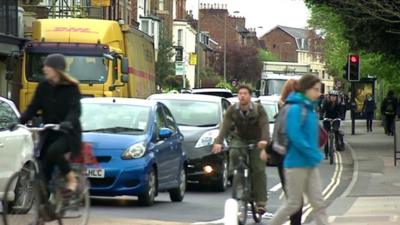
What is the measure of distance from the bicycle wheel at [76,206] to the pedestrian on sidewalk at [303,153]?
6.56 feet

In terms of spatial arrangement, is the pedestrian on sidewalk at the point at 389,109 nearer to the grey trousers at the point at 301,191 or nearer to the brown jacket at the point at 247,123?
the brown jacket at the point at 247,123

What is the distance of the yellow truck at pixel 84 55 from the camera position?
24.6m

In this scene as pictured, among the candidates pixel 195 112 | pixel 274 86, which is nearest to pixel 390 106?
pixel 274 86

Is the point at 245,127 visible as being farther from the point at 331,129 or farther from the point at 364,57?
the point at 364,57

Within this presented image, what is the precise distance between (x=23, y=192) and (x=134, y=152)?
4.30 m

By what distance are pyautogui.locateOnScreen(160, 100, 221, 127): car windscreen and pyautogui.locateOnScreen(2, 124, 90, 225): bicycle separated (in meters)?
8.19

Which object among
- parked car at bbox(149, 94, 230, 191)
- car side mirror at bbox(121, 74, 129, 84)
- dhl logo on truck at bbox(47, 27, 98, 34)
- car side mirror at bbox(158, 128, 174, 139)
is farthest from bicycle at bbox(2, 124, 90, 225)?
dhl logo on truck at bbox(47, 27, 98, 34)

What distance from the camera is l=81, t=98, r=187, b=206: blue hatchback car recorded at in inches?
537

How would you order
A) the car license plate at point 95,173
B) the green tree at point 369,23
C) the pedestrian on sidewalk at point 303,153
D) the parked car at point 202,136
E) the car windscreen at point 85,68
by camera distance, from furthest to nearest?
the green tree at point 369,23, the car windscreen at point 85,68, the parked car at point 202,136, the car license plate at point 95,173, the pedestrian on sidewalk at point 303,153

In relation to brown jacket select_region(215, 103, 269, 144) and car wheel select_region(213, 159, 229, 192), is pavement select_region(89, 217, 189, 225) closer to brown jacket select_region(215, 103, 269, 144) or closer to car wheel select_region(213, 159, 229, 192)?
brown jacket select_region(215, 103, 269, 144)

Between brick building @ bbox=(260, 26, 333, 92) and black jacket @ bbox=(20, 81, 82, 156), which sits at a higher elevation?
brick building @ bbox=(260, 26, 333, 92)

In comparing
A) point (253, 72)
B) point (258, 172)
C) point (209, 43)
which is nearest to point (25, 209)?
point (258, 172)

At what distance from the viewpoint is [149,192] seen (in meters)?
14.0

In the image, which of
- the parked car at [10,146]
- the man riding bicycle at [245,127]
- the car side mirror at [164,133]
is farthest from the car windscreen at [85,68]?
the man riding bicycle at [245,127]
